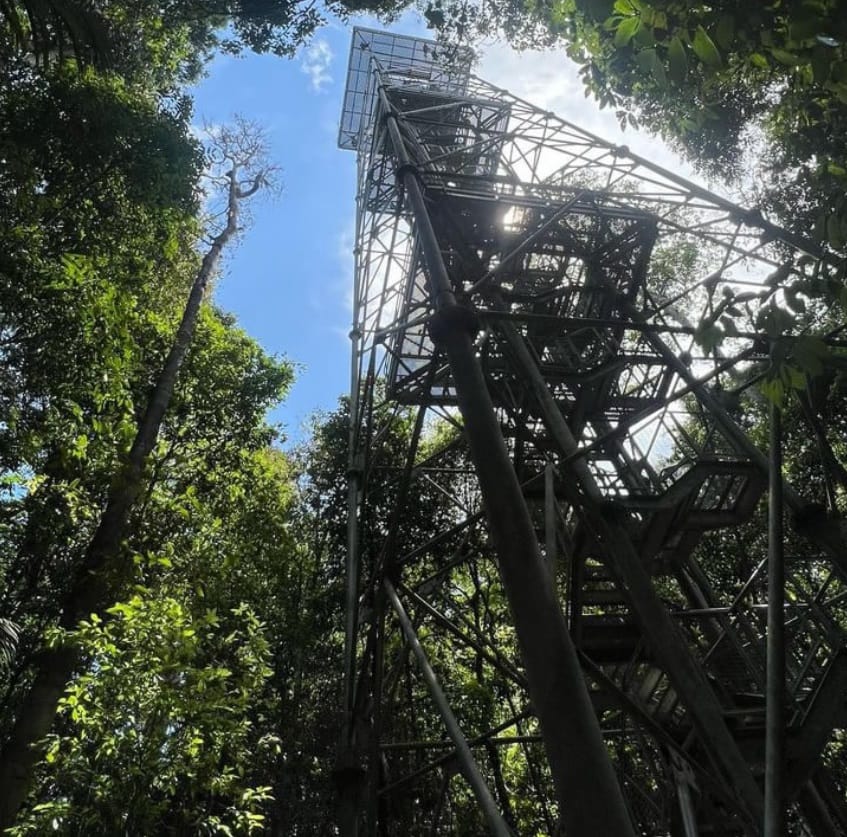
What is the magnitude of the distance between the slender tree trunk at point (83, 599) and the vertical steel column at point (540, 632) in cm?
480

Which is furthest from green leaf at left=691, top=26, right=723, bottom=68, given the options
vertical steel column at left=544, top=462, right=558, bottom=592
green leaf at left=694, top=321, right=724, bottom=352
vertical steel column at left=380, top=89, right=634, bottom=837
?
vertical steel column at left=544, top=462, right=558, bottom=592

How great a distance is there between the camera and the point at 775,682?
8.26 feet

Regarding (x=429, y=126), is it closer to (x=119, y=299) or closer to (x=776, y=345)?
(x=119, y=299)

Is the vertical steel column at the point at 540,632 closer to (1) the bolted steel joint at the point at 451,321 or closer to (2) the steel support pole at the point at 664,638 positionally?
(1) the bolted steel joint at the point at 451,321

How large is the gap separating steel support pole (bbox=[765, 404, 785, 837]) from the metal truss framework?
529mm

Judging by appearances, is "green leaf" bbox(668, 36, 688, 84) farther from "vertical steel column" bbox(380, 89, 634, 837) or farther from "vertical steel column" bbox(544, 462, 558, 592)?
"vertical steel column" bbox(544, 462, 558, 592)

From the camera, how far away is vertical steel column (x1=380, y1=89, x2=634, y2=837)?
7.88 feet

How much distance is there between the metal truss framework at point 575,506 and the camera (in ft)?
11.4

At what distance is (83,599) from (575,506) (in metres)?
6.03

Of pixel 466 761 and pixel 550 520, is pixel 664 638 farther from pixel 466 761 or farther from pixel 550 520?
pixel 466 761

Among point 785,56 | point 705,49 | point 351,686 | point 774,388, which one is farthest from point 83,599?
point 785,56

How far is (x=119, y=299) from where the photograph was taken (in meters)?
7.39

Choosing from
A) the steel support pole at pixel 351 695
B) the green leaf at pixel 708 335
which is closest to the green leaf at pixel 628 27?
the green leaf at pixel 708 335

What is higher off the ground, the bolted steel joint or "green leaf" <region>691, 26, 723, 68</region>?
the bolted steel joint
